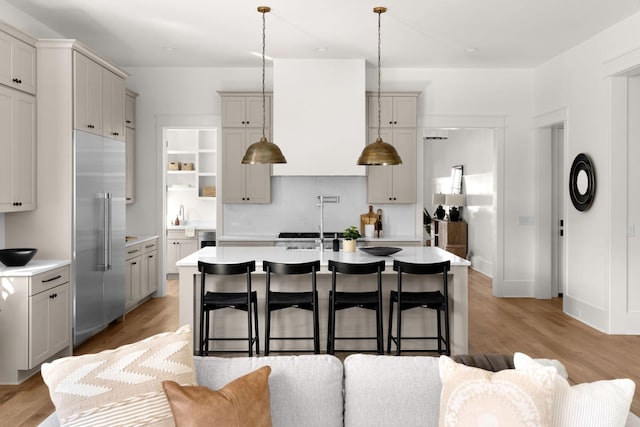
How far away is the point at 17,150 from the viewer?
4.28 m

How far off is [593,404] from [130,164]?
20.8 feet

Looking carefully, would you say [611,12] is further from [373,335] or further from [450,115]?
[373,335]

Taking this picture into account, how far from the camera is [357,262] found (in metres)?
4.28

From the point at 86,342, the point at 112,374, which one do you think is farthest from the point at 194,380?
the point at 86,342

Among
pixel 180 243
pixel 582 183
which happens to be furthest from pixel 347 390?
pixel 180 243

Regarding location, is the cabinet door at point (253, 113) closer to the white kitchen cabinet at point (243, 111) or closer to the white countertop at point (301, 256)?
the white kitchen cabinet at point (243, 111)

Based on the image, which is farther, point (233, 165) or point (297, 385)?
point (233, 165)

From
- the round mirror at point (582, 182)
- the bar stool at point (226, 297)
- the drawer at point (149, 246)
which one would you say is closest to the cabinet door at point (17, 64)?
the bar stool at point (226, 297)

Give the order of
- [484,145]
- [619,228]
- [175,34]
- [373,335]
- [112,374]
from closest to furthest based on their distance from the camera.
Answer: [112,374]
[373,335]
[619,228]
[175,34]
[484,145]

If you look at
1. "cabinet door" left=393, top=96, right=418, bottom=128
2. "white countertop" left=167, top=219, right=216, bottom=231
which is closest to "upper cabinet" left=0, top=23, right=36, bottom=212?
"white countertop" left=167, top=219, right=216, bottom=231

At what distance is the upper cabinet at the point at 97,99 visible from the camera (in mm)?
4680

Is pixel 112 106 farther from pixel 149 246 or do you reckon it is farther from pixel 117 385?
pixel 117 385

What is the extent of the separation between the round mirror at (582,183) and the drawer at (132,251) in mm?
5055

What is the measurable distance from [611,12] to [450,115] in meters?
2.50
